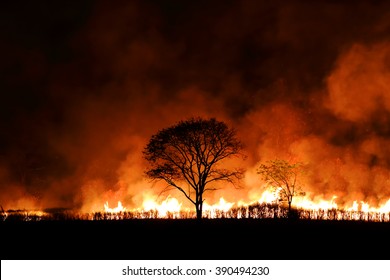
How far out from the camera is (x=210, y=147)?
4344 cm

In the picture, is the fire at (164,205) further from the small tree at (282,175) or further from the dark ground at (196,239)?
the dark ground at (196,239)

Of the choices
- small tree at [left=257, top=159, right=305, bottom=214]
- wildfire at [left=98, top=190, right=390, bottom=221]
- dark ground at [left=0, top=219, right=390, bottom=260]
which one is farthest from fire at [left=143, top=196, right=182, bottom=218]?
dark ground at [left=0, top=219, right=390, bottom=260]

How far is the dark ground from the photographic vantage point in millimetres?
21734

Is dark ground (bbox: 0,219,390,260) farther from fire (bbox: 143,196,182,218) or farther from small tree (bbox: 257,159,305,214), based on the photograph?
fire (bbox: 143,196,182,218)

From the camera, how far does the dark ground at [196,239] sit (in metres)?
21.7

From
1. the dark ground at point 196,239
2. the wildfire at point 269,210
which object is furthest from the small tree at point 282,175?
the dark ground at point 196,239

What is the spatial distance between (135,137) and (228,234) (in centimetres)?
3797

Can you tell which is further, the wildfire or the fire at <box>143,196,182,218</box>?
the fire at <box>143,196,182,218</box>

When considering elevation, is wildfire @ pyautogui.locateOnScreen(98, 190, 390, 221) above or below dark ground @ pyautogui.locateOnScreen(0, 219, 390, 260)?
above

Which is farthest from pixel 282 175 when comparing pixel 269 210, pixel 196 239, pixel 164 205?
pixel 196 239

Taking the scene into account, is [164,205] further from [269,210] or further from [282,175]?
[282,175]

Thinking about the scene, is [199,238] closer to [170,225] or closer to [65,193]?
[170,225]

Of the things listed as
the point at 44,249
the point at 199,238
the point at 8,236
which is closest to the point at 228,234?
the point at 199,238
